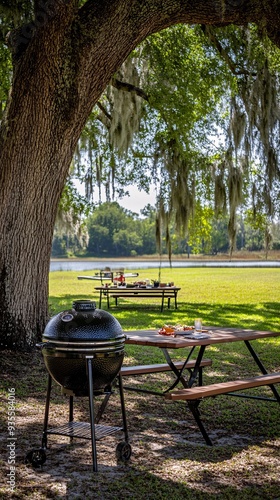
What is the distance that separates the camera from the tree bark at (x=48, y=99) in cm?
811

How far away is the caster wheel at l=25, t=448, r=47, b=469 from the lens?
478cm

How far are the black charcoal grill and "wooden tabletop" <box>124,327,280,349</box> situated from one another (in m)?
1.06

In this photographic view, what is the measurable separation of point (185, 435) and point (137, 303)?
14.6m

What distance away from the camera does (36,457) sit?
Result: 479 centimetres

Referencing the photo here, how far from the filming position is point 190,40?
14.4 meters

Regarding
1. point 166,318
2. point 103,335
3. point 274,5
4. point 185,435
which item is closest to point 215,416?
point 185,435

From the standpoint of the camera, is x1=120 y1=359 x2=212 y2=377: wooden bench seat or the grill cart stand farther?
x1=120 y1=359 x2=212 y2=377: wooden bench seat

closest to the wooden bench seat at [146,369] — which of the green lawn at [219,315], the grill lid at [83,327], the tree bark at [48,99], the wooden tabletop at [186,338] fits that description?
the wooden tabletop at [186,338]

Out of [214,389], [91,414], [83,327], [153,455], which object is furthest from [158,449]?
[83,327]

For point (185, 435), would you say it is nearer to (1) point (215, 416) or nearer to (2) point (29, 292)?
(1) point (215, 416)

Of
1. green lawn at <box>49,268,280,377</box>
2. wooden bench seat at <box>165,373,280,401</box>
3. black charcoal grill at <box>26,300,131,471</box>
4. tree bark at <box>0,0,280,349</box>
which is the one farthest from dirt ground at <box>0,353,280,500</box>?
green lawn at <box>49,268,280,377</box>

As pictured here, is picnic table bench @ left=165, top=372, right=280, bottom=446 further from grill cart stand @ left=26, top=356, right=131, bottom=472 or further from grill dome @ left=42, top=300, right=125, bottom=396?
grill dome @ left=42, top=300, right=125, bottom=396

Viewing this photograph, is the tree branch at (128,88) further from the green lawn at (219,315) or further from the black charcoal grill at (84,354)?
the black charcoal grill at (84,354)

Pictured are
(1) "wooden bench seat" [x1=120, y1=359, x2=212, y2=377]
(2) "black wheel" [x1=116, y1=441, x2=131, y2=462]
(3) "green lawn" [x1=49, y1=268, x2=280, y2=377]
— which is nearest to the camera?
(2) "black wheel" [x1=116, y1=441, x2=131, y2=462]
